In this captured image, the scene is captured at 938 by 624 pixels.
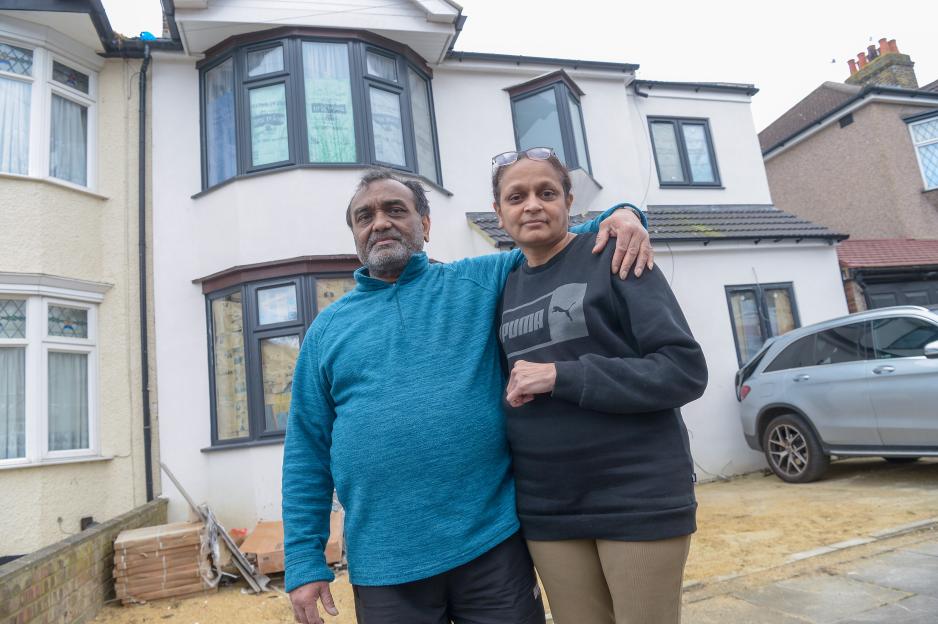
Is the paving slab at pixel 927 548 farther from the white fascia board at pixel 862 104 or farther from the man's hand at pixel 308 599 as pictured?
the white fascia board at pixel 862 104

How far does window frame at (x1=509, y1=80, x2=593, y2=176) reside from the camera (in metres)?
9.55

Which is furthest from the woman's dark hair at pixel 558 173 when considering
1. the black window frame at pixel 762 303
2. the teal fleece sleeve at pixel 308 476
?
the black window frame at pixel 762 303

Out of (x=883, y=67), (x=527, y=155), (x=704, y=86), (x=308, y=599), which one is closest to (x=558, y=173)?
(x=527, y=155)

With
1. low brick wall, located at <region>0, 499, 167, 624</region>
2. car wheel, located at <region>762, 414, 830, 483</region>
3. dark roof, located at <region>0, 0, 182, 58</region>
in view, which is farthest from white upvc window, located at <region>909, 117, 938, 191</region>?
low brick wall, located at <region>0, 499, 167, 624</region>

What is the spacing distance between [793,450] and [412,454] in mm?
6773

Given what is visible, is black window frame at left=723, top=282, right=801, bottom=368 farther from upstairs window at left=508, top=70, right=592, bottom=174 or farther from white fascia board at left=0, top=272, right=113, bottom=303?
white fascia board at left=0, top=272, right=113, bottom=303

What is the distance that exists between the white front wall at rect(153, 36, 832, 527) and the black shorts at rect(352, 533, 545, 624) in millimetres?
5539

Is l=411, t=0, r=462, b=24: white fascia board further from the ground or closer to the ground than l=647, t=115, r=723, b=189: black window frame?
further from the ground

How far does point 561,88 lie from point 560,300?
8.69 meters

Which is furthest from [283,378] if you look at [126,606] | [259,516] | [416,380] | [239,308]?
[416,380]

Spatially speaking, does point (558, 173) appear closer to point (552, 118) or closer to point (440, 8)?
point (440, 8)

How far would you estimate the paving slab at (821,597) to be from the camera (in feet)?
11.1

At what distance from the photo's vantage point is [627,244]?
1771mm

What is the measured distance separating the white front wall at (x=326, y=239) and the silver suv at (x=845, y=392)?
106cm
